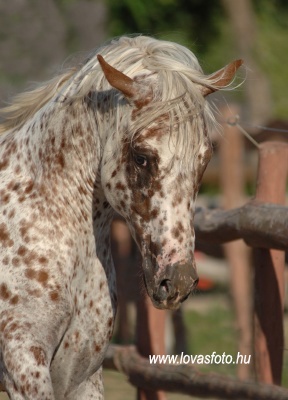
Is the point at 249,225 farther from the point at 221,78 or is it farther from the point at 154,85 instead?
the point at 154,85

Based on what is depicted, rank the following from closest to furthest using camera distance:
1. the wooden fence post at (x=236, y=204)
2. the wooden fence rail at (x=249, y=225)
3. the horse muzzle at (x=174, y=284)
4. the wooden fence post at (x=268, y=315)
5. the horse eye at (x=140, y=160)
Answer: the horse muzzle at (x=174, y=284) < the horse eye at (x=140, y=160) < the wooden fence rail at (x=249, y=225) < the wooden fence post at (x=268, y=315) < the wooden fence post at (x=236, y=204)

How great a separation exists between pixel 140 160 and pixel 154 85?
0.31m

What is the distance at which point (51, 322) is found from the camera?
3.96m

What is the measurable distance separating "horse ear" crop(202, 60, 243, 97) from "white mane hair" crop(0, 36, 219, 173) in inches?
1.0

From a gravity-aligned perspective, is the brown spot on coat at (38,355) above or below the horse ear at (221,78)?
below

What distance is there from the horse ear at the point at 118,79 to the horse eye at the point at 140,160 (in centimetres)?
24

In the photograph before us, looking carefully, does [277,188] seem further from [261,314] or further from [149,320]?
[149,320]

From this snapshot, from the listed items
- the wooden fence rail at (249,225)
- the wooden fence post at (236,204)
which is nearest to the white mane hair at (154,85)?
the wooden fence rail at (249,225)

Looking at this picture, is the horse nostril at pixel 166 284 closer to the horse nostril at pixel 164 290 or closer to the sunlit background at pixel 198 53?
the horse nostril at pixel 164 290

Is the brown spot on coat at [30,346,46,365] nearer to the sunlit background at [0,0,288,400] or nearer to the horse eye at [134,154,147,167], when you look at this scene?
the horse eye at [134,154,147,167]

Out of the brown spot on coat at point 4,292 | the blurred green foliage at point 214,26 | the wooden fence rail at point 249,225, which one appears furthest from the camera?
the blurred green foliage at point 214,26

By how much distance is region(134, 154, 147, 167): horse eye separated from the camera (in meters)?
3.85

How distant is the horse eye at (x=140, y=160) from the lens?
3.85 meters

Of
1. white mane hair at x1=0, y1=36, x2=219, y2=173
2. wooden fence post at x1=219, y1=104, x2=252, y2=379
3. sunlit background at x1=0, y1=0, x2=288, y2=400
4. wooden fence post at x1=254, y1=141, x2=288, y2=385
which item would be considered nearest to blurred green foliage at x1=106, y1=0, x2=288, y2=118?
sunlit background at x1=0, y1=0, x2=288, y2=400
